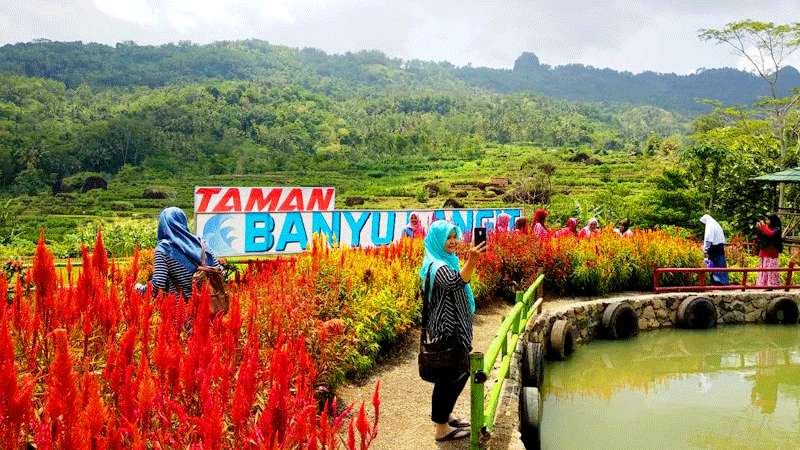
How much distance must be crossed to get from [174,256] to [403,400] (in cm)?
191

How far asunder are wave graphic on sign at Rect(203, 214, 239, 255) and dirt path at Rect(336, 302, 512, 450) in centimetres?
311

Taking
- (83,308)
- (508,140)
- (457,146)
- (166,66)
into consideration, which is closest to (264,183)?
(457,146)

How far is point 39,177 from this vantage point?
56562mm

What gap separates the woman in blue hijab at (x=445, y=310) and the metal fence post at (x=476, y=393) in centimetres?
37

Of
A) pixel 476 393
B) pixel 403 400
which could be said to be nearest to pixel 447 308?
pixel 476 393

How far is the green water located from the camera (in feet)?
16.7

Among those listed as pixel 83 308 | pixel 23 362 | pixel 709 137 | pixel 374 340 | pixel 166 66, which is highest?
pixel 166 66

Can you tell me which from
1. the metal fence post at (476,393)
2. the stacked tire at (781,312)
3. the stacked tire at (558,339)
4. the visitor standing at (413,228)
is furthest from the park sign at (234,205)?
the stacked tire at (781,312)

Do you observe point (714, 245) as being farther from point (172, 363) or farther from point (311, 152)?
point (311, 152)

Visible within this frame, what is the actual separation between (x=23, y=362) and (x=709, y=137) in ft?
102

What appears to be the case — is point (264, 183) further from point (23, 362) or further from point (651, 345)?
point (23, 362)

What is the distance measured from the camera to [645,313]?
8.64m

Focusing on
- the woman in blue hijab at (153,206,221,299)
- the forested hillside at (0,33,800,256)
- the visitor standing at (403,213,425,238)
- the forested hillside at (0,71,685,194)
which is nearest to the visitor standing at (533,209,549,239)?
the visitor standing at (403,213,425,238)

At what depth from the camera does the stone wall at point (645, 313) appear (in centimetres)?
664
